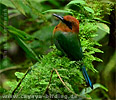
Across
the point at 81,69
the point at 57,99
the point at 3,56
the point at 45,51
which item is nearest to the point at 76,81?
the point at 81,69

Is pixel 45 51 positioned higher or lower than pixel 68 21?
lower

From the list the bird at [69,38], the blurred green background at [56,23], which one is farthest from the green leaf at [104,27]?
the bird at [69,38]

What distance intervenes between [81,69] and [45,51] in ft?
2.62

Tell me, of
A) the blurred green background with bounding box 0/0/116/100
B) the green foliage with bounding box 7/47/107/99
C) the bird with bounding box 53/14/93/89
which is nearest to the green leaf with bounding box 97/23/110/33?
the blurred green background with bounding box 0/0/116/100

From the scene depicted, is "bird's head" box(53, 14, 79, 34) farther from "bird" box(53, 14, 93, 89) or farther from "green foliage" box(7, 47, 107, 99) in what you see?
"green foliage" box(7, 47, 107, 99)

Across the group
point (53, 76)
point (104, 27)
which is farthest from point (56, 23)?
point (53, 76)

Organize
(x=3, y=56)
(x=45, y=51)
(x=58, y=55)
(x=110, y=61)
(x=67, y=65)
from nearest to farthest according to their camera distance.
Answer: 1. (x=67, y=65)
2. (x=58, y=55)
3. (x=45, y=51)
4. (x=110, y=61)
5. (x=3, y=56)

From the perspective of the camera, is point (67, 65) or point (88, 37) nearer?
point (67, 65)

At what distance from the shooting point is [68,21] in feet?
4.53

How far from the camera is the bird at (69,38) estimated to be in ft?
4.49

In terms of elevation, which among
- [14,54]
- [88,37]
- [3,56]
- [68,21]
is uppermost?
[68,21]

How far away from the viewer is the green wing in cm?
137

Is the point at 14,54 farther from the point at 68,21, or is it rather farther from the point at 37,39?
the point at 68,21

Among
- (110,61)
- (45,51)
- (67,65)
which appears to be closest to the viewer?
(67,65)
